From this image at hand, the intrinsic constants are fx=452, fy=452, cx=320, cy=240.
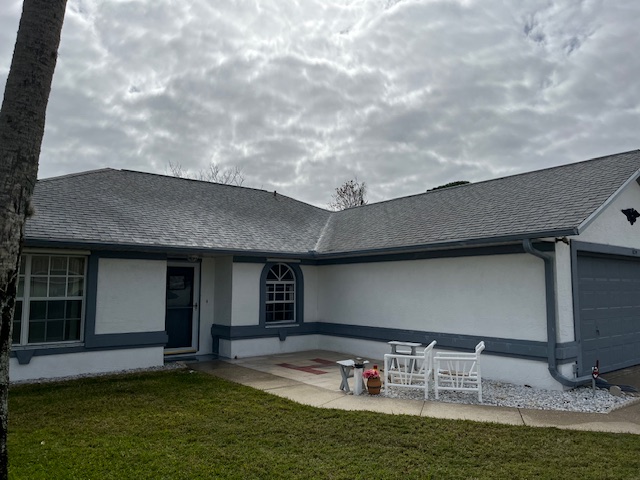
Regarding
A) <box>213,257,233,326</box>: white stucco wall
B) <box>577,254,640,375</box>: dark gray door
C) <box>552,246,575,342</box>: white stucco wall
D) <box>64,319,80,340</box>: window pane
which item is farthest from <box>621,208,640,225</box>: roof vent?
<box>64,319,80,340</box>: window pane

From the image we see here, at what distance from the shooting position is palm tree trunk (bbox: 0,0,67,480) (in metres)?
3.66

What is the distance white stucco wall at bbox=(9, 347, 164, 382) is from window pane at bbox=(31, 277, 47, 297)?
126cm

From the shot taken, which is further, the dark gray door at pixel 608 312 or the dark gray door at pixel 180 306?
the dark gray door at pixel 180 306

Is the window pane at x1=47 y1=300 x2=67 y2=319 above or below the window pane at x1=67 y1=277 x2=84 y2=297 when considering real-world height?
below

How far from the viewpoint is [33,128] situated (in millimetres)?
3934

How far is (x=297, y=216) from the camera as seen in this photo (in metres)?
16.4

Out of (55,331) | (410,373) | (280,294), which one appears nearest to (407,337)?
(410,373)

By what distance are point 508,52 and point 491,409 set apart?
7725 millimetres

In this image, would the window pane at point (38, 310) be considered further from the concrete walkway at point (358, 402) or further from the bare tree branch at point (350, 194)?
the bare tree branch at point (350, 194)

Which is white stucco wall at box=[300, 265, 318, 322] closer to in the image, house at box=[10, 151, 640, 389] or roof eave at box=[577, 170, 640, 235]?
house at box=[10, 151, 640, 389]

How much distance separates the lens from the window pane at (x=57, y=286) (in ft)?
30.8

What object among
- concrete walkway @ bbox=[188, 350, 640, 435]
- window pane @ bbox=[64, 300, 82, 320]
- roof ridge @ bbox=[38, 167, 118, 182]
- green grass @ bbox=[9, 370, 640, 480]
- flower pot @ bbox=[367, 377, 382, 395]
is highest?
roof ridge @ bbox=[38, 167, 118, 182]

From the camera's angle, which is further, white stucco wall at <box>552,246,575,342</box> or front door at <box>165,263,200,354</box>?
front door at <box>165,263,200,354</box>

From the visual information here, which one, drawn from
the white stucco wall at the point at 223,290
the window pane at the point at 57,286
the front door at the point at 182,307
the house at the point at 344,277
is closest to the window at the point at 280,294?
the house at the point at 344,277
